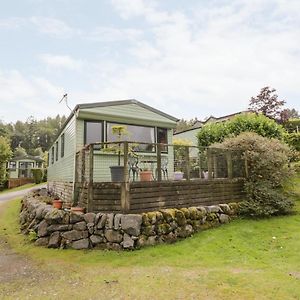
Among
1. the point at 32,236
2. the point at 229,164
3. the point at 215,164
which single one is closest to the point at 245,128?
the point at 229,164

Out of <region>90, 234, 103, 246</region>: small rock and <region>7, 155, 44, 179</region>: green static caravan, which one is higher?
<region>7, 155, 44, 179</region>: green static caravan

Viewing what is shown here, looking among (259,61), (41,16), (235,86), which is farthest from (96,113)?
(235,86)

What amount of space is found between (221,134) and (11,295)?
38.3 feet

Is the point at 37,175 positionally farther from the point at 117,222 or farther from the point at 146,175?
the point at 117,222

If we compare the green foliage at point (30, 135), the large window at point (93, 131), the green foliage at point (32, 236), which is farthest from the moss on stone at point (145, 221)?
the green foliage at point (30, 135)

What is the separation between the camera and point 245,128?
1330 cm

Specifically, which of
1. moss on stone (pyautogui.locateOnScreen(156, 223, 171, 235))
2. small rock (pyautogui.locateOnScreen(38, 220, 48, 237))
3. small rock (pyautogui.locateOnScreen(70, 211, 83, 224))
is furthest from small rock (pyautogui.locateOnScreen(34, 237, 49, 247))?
moss on stone (pyautogui.locateOnScreen(156, 223, 171, 235))

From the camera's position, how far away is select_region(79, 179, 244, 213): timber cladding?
7.10m

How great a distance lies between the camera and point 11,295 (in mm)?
4449

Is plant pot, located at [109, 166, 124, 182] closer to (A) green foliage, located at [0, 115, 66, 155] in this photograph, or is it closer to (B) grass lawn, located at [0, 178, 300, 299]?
(B) grass lawn, located at [0, 178, 300, 299]

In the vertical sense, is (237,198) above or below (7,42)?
below

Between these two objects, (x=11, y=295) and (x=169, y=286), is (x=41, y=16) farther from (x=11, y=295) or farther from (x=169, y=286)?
(x=169, y=286)

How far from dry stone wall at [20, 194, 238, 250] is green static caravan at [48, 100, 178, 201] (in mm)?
1448

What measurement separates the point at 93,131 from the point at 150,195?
417 centimetres
